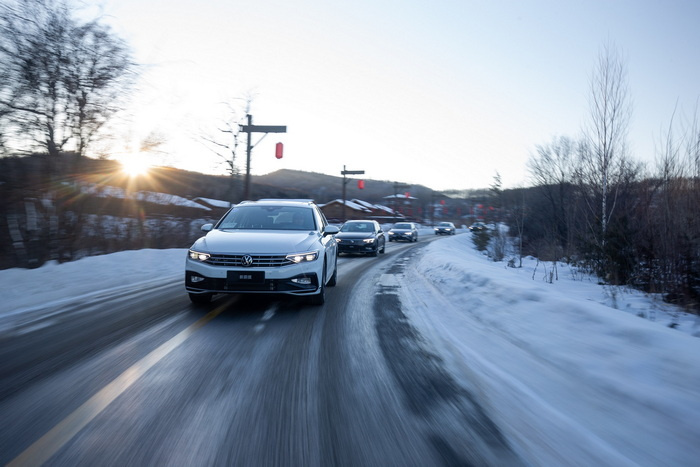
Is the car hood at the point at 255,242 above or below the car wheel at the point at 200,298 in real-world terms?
above

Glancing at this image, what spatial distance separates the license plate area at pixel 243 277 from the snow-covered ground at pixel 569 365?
2328mm

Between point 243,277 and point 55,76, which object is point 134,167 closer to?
point 55,76

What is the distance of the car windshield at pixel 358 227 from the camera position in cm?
2020

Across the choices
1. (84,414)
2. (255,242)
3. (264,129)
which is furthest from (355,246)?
(84,414)

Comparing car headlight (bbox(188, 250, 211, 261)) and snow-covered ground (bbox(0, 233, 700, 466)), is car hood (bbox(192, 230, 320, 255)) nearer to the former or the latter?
car headlight (bbox(188, 250, 211, 261))

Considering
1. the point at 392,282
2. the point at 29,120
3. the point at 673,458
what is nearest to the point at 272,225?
the point at 392,282

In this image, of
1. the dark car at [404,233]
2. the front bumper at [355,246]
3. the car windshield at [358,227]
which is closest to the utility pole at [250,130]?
the car windshield at [358,227]

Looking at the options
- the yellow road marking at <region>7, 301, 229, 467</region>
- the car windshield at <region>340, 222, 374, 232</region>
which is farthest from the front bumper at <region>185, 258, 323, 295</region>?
the car windshield at <region>340, 222, 374, 232</region>

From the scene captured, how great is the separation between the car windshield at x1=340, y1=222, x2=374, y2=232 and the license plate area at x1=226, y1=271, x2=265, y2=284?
1441 cm

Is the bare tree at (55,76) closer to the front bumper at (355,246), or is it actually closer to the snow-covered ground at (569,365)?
the snow-covered ground at (569,365)

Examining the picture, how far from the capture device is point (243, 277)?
5.76 m

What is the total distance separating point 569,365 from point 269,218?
545 centimetres

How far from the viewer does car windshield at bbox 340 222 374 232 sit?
2020cm

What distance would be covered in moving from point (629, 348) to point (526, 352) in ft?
3.21
